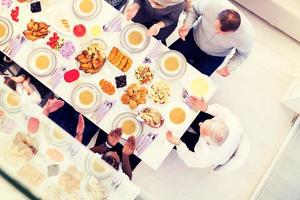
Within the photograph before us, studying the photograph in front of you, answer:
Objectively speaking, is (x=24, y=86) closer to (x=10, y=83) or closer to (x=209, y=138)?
(x=10, y=83)

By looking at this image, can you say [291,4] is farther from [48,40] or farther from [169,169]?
[48,40]

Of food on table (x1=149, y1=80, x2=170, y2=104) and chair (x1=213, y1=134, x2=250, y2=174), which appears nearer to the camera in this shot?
food on table (x1=149, y1=80, x2=170, y2=104)

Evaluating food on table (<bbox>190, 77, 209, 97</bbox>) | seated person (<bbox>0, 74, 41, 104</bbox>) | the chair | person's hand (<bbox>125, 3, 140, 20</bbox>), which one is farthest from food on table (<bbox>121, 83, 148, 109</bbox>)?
the chair

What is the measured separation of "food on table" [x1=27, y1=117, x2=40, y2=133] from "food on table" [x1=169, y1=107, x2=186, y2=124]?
A: 670mm

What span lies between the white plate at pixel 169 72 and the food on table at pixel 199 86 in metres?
0.08

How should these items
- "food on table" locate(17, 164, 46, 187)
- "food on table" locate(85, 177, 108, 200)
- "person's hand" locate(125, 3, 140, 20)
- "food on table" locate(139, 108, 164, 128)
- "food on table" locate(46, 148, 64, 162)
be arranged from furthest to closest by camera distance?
"person's hand" locate(125, 3, 140, 20), "food on table" locate(139, 108, 164, 128), "food on table" locate(46, 148, 64, 162), "food on table" locate(85, 177, 108, 200), "food on table" locate(17, 164, 46, 187)

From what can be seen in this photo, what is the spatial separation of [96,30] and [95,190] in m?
0.86

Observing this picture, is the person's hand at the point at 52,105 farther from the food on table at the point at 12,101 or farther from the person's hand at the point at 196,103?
the person's hand at the point at 196,103

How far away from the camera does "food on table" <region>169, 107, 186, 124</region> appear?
2.04 m

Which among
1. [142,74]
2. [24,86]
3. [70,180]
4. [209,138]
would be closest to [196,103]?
[209,138]

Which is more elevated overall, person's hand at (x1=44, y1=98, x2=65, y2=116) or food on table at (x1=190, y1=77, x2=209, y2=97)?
food on table at (x1=190, y1=77, x2=209, y2=97)

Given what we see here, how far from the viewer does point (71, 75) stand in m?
2.04

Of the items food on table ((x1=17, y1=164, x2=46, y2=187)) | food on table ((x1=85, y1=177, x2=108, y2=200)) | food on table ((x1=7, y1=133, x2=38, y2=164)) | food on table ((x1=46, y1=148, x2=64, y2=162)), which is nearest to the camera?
food on table ((x1=17, y1=164, x2=46, y2=187))

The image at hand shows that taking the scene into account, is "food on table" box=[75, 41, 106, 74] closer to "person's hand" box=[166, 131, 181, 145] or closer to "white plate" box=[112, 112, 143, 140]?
"white plate" box=[112, 112, 143, 140]
